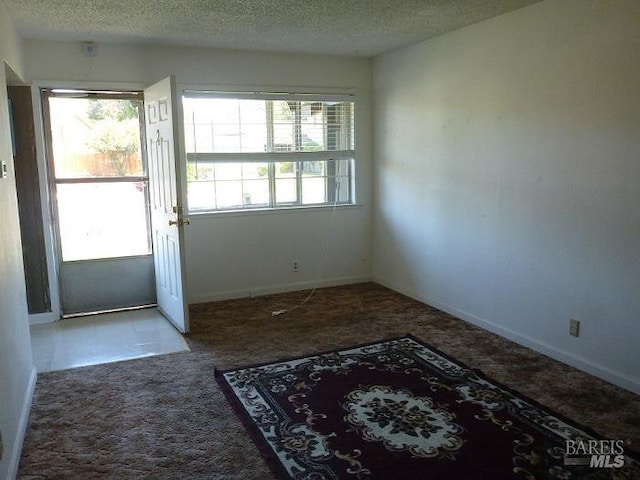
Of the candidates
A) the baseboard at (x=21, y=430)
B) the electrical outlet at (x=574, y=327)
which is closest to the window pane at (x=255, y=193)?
the baseboard at (x=21, y=430)

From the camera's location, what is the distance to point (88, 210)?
4.76 metres

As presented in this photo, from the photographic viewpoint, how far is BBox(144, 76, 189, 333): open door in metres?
4.00

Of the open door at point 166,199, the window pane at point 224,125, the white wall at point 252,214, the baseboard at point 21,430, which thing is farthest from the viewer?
Answer: the window pane at point 224,125

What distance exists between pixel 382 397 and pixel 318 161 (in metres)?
3.10

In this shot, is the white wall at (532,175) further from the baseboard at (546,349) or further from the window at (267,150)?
the window at (267,150)

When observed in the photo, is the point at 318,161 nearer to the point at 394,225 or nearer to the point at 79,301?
the point at 394,225

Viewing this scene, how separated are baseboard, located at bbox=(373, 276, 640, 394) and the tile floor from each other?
2338 mm

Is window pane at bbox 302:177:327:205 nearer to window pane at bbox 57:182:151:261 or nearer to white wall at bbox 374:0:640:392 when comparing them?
white wall at bbox 374:0:640:392

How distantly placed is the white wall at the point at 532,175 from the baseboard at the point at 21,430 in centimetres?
330

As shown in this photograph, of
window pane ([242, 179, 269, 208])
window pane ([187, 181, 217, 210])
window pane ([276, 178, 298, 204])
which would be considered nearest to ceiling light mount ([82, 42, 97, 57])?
window pane ([187, 181, 217, 210])

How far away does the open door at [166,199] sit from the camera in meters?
4.00

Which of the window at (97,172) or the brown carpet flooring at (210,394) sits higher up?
the window at (97,172)

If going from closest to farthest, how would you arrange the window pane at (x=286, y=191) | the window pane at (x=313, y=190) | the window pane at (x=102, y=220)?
1. the window pane at (x=102, y=220)
2. the window pane at (x=286, y=191)
3. the window pane at (x=313, y=190)

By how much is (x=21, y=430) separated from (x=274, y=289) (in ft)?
9.96
